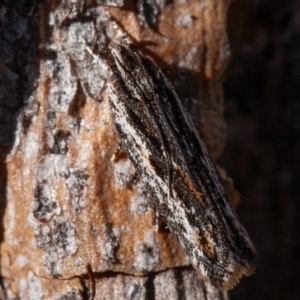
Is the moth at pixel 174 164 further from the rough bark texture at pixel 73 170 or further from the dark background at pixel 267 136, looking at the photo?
the dark background at pixel 267 136

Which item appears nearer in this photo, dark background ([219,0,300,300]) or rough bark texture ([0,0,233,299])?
rough bark texture ([0,0,233,299])

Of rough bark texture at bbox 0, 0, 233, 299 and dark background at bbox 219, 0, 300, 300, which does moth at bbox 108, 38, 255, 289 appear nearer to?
rough bark texture at bbox 0, 0, 233, 299

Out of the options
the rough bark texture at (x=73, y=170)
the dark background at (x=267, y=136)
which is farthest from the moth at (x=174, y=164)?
the dark background at (x=267, y=136)

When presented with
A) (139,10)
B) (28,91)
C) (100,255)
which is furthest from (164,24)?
(100,255)

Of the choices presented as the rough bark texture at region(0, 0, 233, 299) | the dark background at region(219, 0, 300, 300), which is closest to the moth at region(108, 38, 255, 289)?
the rough bark texture at region(0, 0, 233, 299)

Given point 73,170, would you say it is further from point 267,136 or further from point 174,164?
point 267,136

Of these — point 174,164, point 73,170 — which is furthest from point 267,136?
point 73,170
